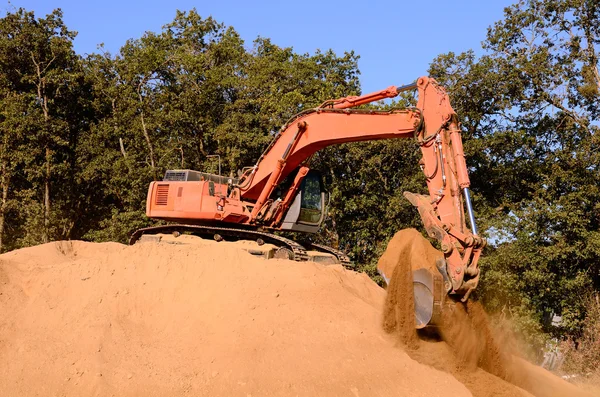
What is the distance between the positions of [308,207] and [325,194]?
0.79 meters

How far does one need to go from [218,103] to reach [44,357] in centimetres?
1769

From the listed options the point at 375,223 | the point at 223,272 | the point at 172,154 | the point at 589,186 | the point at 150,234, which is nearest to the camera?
the point at 223,272

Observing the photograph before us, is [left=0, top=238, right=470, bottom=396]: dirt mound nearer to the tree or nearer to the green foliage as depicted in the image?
the green foliage


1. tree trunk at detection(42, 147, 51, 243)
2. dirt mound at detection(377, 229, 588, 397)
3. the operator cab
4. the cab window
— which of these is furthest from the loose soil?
tree trunk at detection(42, 147, 51, 243)

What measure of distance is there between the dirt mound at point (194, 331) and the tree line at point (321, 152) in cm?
838

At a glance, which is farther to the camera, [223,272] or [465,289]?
[223,272]

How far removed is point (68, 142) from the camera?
2464cm

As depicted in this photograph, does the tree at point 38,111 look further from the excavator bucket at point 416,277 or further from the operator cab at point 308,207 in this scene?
the excavator bucket at point 416,277

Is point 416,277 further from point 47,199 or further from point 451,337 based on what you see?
point 47,199

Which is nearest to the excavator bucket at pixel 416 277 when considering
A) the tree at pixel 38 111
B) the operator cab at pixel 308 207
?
the operator cab at pixel 308 207

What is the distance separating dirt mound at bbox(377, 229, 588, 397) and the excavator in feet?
0.74

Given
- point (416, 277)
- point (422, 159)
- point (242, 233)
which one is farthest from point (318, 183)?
point (416, 277)

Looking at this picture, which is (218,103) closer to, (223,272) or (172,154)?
(172,154)

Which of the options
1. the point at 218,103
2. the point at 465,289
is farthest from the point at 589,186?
the point at 218,103
